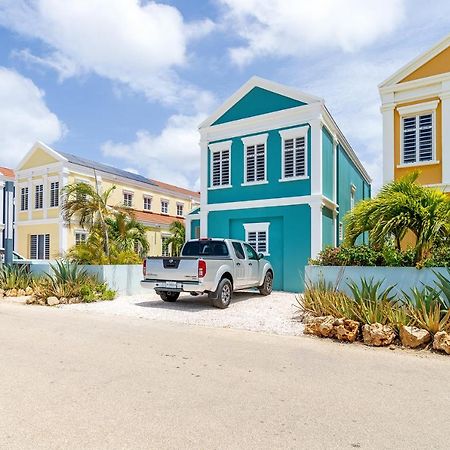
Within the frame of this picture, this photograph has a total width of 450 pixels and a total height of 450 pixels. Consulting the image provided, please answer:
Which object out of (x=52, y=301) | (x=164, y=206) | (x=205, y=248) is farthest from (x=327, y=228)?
(x=164, y=206)

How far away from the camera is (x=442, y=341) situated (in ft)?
23.2

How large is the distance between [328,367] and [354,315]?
8.17 ft

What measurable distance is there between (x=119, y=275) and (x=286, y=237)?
22.5 ft

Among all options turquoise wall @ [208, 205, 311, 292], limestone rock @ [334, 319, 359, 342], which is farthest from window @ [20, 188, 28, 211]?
limestone rock @ [334, 319, 359, 342]

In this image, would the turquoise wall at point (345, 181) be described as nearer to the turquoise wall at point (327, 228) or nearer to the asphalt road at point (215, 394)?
the turquoise wall at point (327, 228)

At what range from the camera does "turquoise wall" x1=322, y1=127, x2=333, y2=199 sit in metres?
17.3

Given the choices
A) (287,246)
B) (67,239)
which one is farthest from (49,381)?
(67,239)

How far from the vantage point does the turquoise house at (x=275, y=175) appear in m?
16.7

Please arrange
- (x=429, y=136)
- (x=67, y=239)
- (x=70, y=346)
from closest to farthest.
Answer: (x=70, y=346)
(x=429, y=136)
(x=67, y=239)

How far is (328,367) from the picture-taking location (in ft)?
20.4

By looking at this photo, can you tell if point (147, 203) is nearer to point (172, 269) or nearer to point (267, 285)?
point (267, 285)

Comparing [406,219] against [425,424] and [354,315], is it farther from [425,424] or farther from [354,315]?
[425,424]

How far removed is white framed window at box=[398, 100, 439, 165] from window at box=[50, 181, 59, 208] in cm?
2293

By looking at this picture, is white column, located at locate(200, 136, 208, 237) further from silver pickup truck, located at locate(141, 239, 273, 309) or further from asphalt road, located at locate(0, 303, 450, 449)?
asphalt road, located at locate(0, 303, 450, 449)
